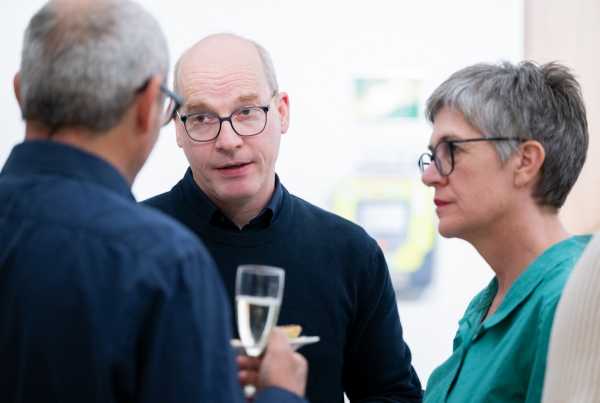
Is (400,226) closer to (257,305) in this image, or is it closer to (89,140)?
(257,305)

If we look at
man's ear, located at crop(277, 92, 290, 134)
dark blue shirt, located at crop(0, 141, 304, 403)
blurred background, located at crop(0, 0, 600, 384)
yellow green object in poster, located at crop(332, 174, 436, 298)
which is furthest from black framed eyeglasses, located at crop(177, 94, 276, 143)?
yellow green object in poster, located at crop(332, 174, 436, 298)

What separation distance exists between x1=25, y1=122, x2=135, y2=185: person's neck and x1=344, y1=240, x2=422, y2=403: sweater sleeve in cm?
120

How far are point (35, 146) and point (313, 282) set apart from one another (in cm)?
118

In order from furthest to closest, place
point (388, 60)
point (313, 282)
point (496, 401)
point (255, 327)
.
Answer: point (388, 60)
point (313, 282)
point (496, 401)
point (255, 327)

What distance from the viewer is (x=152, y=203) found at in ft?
8.16

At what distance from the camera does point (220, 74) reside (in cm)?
237

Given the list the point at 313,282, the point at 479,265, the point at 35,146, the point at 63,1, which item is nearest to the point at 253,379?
the point at 35,146

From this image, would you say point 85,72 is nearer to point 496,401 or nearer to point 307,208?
point 496,401

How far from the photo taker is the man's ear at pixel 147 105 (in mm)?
1285

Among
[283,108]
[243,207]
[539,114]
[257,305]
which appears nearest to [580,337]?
[257,305]

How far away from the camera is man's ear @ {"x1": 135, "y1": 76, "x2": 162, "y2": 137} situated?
4.22 feet

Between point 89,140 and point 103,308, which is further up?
point 89,140

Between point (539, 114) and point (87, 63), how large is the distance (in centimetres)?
111

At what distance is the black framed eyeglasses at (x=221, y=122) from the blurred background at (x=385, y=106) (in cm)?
124
